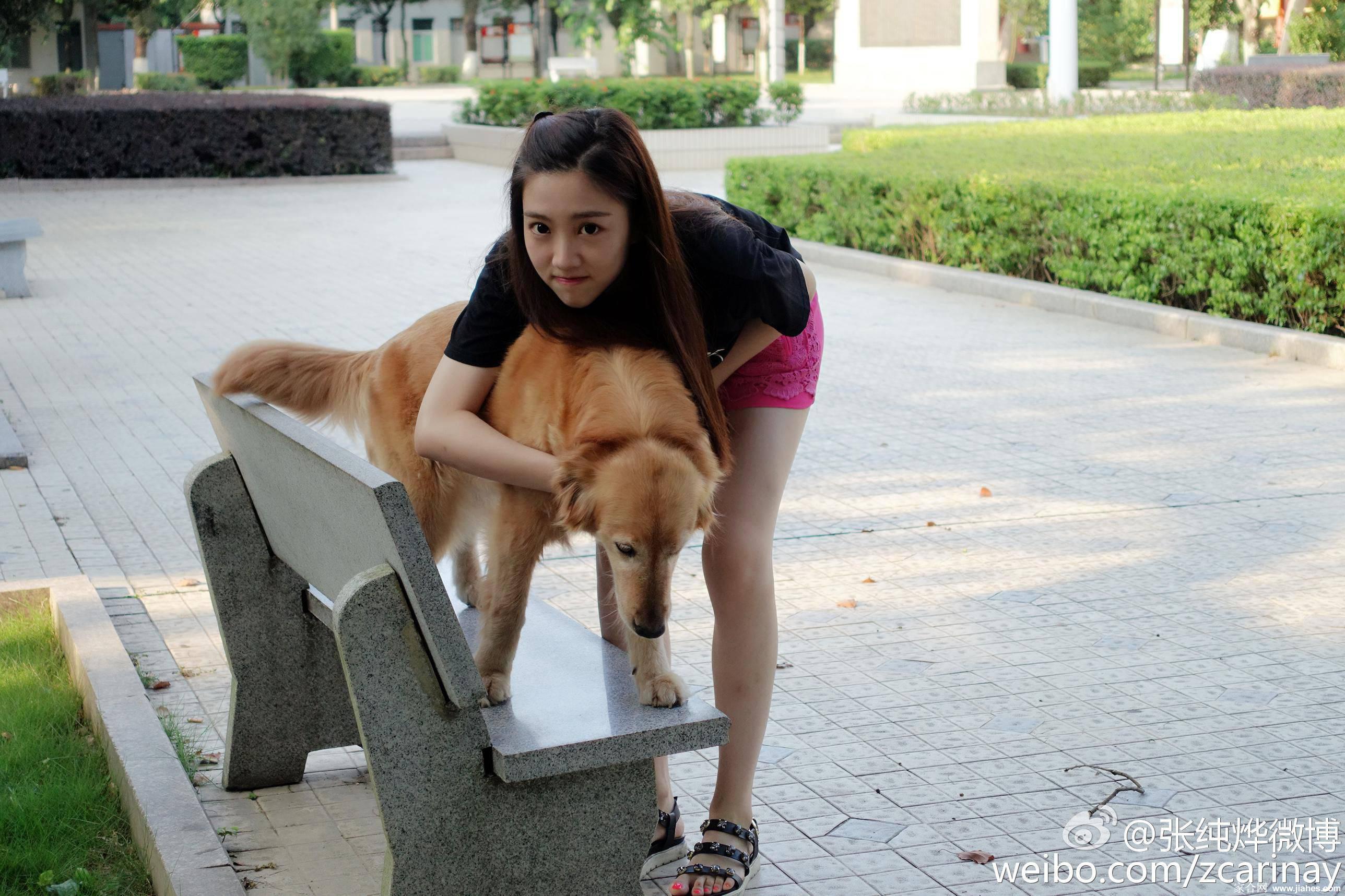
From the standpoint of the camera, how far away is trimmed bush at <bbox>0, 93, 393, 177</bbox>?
78.3 ft

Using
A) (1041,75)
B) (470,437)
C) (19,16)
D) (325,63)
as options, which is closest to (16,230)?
(470,437)

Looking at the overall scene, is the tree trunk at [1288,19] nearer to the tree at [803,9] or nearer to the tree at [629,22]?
the tree at [629,22]

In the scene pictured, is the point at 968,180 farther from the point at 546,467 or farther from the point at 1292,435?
the point at 546,467

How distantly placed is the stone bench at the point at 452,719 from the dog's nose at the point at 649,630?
268 millimetres

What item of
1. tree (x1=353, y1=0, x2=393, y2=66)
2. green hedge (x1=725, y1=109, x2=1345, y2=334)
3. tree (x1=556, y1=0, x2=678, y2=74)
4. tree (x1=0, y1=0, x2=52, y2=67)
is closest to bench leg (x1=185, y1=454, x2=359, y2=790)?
green hedge (x1=725, y1=109, x2=1345, y2=334)

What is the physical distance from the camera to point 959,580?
220 inches

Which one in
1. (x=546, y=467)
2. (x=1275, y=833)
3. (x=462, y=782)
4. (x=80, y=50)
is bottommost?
(x=1275, y=833)

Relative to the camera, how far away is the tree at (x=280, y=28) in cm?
4988

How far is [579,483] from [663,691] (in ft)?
1.81

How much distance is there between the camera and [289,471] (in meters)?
3.18

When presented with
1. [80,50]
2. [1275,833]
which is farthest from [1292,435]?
[80,50]

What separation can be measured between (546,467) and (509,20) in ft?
252

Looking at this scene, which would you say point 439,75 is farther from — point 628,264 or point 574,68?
point 628,264

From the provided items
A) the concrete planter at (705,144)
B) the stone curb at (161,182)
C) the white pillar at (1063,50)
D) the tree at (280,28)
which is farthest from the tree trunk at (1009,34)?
the stone curb at (161,182)
